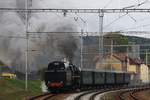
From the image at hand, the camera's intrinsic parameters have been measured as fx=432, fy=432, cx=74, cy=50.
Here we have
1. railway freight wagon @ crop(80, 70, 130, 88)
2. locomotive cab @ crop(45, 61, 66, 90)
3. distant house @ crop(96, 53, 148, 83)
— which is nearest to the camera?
locomotive cab @ crop(45, 61, 66, 90)

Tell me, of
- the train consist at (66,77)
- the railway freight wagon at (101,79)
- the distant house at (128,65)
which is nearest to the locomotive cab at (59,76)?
the train consist at (66,77)

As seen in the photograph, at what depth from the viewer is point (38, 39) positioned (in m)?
49.8

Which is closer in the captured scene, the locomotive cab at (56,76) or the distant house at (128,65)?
the locomotive cab at (56,76)

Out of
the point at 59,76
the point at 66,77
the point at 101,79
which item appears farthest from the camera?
the point at 101,79

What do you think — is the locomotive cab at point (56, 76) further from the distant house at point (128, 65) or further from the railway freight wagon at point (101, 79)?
the distant house at point (128, 65)

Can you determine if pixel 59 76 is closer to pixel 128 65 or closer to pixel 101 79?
pixel 101 79

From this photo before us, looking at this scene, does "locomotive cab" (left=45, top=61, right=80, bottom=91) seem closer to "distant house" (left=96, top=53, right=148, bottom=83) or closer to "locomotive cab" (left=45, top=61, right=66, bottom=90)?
"locomotive cab" (left=45, top=61, right=66, bottom=90)

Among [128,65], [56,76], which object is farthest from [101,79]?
[128,65]

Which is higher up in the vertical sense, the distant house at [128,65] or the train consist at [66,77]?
the train consist at [66,77]

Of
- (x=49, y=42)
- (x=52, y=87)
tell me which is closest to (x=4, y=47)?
(x=49, y=42)

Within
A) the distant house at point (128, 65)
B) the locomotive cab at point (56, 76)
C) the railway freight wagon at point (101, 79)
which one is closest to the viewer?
the locomotive cab at point (56, 76)

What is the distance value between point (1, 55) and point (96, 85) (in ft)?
48.3

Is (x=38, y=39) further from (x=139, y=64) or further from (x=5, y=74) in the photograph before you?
(x=139, y=64)

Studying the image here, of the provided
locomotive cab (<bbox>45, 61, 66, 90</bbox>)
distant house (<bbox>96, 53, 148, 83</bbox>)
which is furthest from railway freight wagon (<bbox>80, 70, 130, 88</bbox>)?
distant house (<bbox>96, 53, 148, 83</bbox>)
